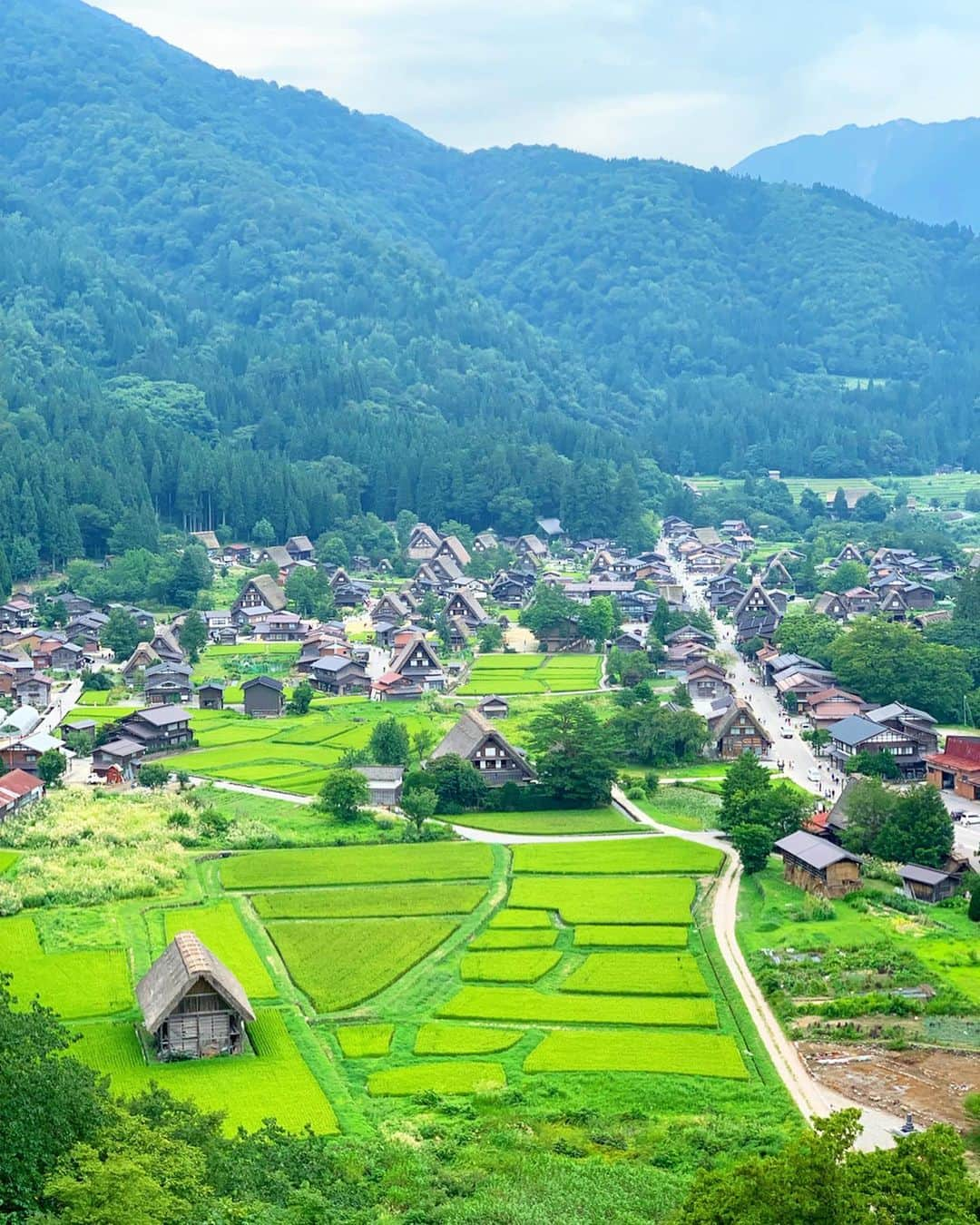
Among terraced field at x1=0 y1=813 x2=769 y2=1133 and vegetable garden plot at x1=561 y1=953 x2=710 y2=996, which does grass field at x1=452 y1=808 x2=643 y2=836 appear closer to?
terraced field at x1=0 y1=813 x2=769 y2=1133

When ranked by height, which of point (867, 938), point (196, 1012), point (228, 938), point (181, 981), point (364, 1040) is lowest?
point (228, 938)

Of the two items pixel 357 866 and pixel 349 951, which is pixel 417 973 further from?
pixel 357 866

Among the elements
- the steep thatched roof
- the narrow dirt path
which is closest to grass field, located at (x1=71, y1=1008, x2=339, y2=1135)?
the steep thatched roof

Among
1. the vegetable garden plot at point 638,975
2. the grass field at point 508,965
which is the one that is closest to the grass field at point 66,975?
the grass field at point 508,965

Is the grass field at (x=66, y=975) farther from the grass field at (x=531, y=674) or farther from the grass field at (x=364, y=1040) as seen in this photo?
the grass field at (x=531, y=674)

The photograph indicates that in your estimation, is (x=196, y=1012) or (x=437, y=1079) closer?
(x=437, y=1079)

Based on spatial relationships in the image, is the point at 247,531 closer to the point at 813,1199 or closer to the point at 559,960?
the point at 559,960

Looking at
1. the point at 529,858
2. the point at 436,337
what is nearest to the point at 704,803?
the point at 529,858

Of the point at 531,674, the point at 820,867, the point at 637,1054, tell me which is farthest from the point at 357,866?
the point at 531,674
